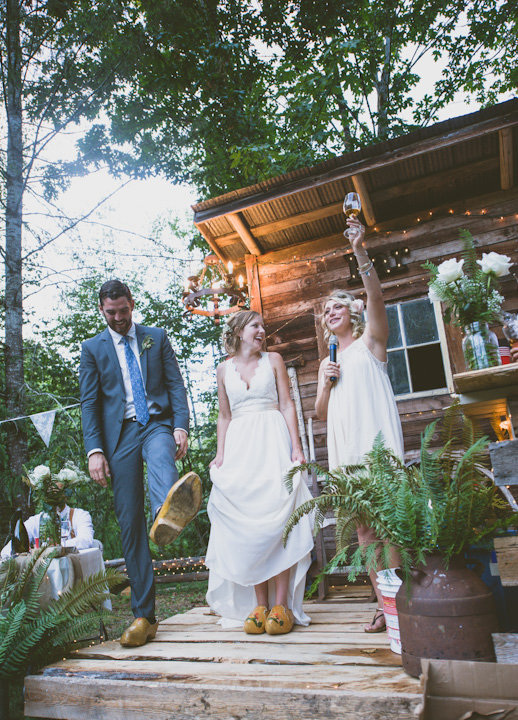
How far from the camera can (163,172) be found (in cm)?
1248

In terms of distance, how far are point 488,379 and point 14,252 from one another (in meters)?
9.02

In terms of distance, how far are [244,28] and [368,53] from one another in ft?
10.9

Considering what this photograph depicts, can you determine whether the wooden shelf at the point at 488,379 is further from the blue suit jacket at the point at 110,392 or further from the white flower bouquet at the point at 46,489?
the white flower bouquet at the point at 46,489

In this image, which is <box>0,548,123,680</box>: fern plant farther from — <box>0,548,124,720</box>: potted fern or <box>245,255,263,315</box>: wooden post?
<box>245,255,263,315</box>: wooden post

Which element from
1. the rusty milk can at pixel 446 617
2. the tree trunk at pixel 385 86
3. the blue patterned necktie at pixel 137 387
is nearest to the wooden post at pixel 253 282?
the blue patterned necktie at pixel 137 387

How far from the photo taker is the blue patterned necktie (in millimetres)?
3039

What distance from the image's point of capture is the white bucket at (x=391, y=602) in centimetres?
212

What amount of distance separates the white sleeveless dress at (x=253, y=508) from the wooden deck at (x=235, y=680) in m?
0.33

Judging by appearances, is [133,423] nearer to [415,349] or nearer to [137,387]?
[137,387]

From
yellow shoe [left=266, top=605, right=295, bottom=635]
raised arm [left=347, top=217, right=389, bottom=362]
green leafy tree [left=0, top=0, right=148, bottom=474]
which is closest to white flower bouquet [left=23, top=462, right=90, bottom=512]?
yellow shoe [left=266, top=605, right=295, bottom=635]

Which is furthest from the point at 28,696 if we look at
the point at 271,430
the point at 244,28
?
the point at 244,28

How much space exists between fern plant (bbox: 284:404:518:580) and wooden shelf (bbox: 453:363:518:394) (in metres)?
0.12

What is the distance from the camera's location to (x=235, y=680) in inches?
76.5

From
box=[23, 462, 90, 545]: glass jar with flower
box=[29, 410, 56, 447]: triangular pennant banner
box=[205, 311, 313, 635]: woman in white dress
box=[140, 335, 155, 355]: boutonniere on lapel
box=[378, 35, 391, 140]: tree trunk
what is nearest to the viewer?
box=[205, 311, 313, 635]: woman in white dress
